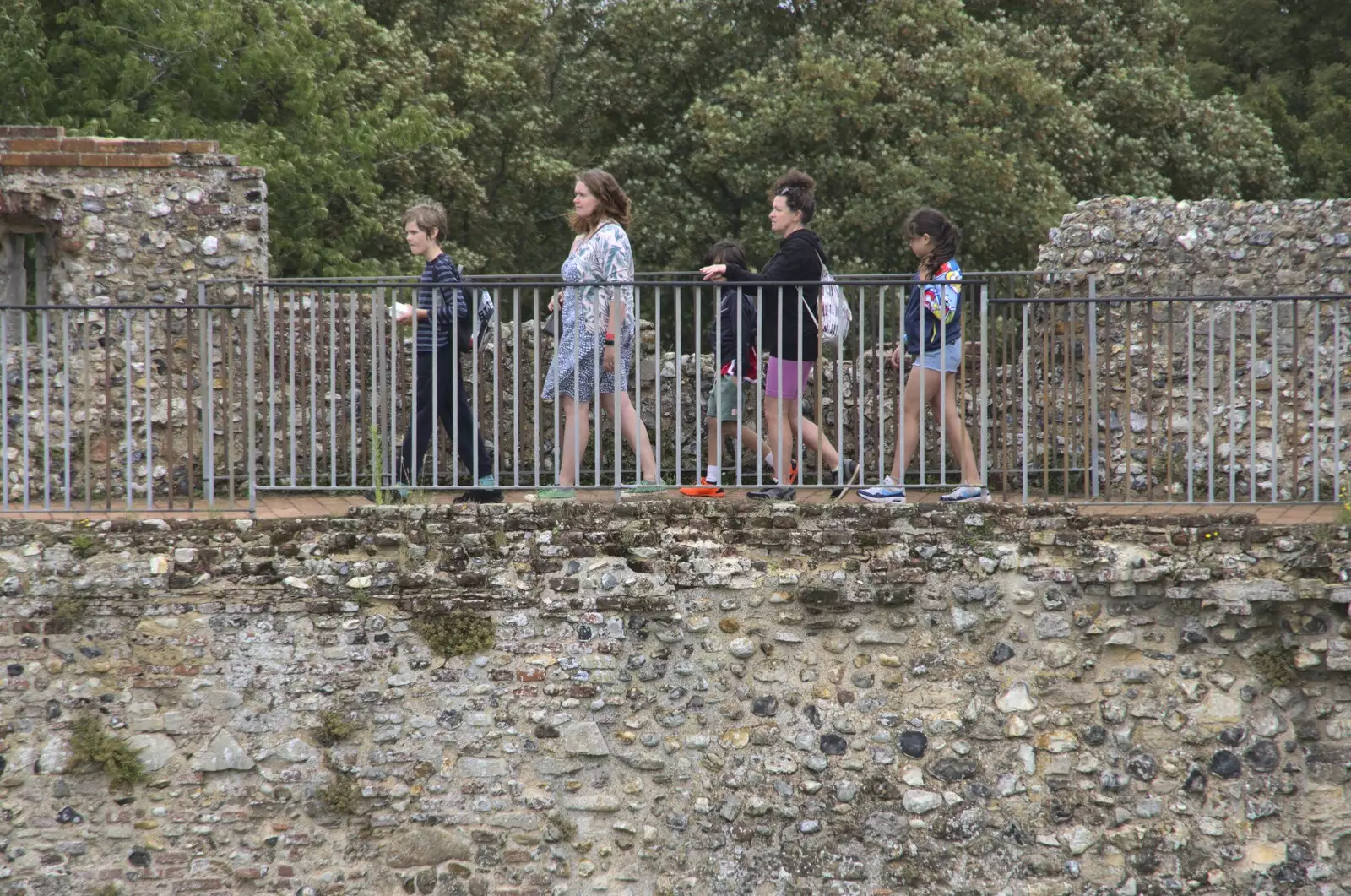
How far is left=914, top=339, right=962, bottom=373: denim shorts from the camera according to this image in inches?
286

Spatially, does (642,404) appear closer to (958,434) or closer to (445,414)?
(445,414)

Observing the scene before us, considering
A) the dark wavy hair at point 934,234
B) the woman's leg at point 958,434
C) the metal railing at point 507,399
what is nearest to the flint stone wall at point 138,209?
the metal railing at point 507,399

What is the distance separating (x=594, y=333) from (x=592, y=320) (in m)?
0.11

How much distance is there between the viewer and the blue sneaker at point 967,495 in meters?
7.18

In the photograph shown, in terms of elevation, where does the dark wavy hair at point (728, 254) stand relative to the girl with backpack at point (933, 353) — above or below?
above

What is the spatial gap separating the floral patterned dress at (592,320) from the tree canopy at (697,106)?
8813mm

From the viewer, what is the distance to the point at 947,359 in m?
7.30

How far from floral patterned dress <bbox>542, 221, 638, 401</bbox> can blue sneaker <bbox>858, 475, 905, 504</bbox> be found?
132 centimetres

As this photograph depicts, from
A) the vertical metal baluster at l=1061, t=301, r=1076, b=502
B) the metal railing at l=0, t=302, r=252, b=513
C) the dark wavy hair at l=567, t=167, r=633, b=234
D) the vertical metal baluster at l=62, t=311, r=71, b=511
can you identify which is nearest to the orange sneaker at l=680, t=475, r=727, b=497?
the dark wavy hair at l=567, t=167, r=633, b=234

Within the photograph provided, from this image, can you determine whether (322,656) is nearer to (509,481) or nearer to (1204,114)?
(509,481)

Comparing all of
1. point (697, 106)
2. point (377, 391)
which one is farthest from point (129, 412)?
point (697, 106)

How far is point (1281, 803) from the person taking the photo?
6793 millimetres

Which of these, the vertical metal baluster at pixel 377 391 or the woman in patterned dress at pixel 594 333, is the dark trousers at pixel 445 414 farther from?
the woman in patterned dress at pixel 594 333

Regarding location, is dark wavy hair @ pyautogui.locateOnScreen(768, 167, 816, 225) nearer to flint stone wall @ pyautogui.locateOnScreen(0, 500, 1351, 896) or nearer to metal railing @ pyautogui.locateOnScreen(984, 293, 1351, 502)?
metal railing @ pyautogui.locateOnScreen(984, 293, 1351, 502)
